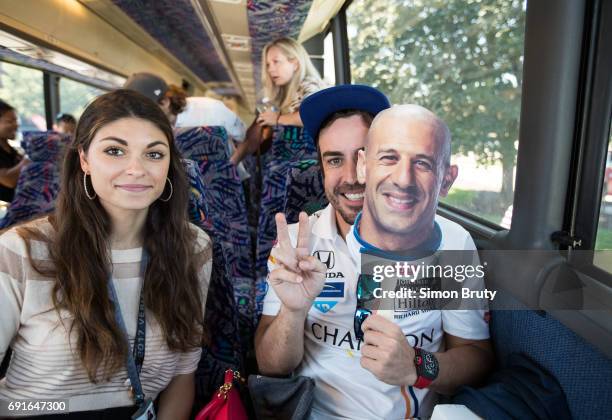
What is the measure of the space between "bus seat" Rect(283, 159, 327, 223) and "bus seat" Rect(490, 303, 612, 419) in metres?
0.65

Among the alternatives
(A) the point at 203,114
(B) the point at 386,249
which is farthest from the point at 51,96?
(B) the point at 386,249

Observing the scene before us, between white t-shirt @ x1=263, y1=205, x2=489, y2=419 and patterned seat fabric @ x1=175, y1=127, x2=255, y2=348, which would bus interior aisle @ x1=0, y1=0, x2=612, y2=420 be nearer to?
white t-shirt @ x1=263, y1=205, x2=489, y2=419

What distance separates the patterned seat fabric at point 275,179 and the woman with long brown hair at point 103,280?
1.21 ft

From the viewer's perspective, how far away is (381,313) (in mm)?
919

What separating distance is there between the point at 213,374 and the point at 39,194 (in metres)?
2.02

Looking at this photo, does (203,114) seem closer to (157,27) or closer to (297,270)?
(157,27)

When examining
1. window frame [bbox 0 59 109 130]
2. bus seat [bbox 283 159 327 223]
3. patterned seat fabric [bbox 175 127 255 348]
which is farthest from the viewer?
window frame [bbox 0 59 109 130]

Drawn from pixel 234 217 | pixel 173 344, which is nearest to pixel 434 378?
pixel 173 344

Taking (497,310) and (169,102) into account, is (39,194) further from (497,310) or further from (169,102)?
(497,310)

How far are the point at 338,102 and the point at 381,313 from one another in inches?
20.8

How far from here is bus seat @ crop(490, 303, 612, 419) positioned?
2.67ft

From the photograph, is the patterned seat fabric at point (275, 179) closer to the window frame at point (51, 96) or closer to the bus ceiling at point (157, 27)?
the bus ceiling at point (157, 27)

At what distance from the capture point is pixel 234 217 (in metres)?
2.16

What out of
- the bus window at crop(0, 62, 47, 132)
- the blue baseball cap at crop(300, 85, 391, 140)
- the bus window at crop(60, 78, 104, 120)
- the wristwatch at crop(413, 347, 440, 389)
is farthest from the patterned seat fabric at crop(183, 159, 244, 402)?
the bus window at crop(60, 78, 104, 120)
